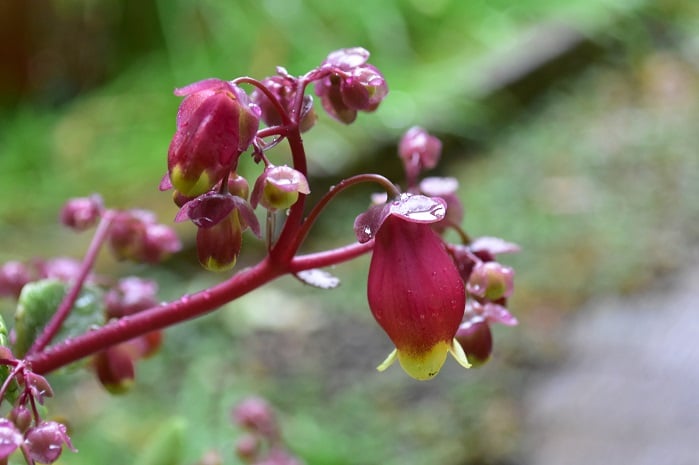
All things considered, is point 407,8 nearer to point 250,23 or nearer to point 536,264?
point 250,23

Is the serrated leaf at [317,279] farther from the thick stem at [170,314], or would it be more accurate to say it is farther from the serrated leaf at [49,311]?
the serrated leaf at [49,311]

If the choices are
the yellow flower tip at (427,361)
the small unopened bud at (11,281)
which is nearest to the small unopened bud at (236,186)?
the yellow flower tip at (427,361)

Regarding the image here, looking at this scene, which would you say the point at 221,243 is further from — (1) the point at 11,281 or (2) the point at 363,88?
(1) the point at 11,281

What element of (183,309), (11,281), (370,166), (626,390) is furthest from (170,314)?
(370,166)

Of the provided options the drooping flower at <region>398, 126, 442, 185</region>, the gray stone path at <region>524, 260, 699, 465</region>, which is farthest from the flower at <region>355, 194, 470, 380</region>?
the gray stone path at <region>524, 260, 699, 465</region>

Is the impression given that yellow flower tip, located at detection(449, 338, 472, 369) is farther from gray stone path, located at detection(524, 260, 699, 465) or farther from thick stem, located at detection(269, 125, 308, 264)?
gray stone path, located at detection(524, 260, 699, 465)
